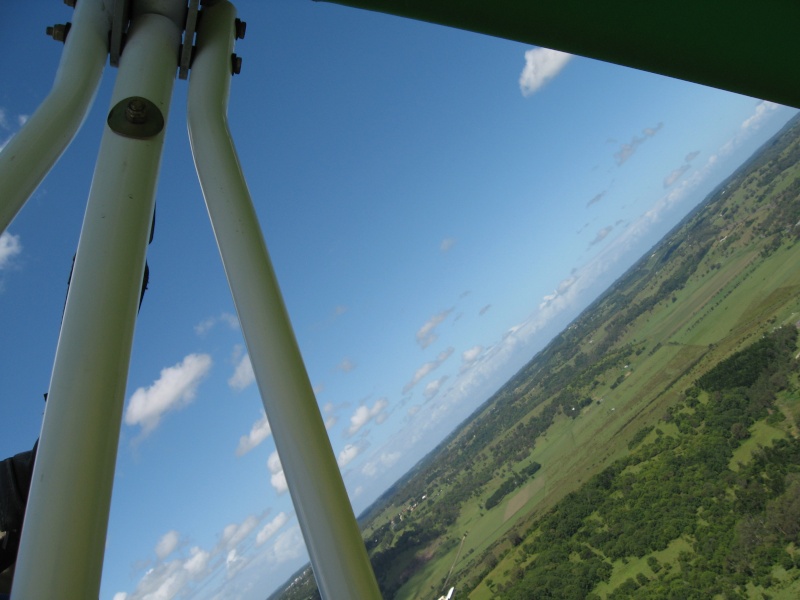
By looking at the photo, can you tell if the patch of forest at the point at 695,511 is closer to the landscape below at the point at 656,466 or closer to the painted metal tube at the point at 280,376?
the landscape below at the point at 656,466

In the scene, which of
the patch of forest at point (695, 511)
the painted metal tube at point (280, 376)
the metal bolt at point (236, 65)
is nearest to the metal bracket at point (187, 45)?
the metal bolt at point (236, 65)

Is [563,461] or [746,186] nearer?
[563,461]

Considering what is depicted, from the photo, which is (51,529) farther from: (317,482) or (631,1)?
(631,1)

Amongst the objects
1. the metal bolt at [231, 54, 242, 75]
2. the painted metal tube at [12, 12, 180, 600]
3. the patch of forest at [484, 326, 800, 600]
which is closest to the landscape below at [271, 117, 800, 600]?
the patch of forest at [484, 326, 800, 600]

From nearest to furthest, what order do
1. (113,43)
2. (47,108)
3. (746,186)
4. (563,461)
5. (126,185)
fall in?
(126,185) < (47,108) < (113,43) < (563,461) < (746,186)

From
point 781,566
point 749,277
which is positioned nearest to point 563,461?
point 781,566

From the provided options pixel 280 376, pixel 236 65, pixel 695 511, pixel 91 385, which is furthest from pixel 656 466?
pixel 91 385

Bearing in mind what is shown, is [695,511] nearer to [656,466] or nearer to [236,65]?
[656,466]

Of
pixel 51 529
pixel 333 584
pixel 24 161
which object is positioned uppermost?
pixel 24 161
